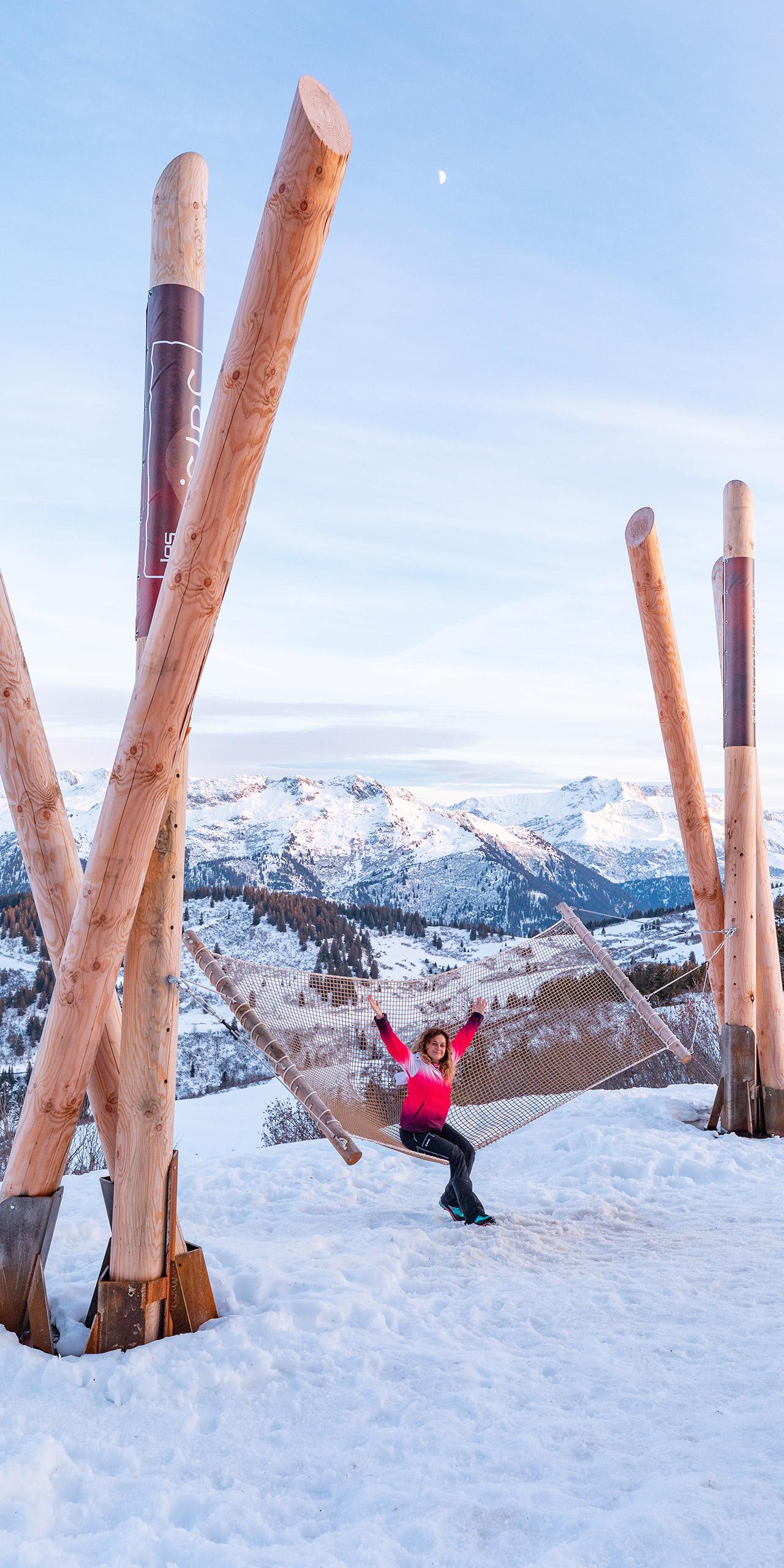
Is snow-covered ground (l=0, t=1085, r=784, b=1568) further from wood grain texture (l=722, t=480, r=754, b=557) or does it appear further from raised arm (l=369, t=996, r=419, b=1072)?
wood grain texture (l=722, t=480, r=754, b=557)

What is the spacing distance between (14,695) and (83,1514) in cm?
235

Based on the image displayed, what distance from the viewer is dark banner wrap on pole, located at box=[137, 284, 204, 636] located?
3.21m

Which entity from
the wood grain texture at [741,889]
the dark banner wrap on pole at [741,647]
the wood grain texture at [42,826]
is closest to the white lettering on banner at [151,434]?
the wood grain texture at [42,826]

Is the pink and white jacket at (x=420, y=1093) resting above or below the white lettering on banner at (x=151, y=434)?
below

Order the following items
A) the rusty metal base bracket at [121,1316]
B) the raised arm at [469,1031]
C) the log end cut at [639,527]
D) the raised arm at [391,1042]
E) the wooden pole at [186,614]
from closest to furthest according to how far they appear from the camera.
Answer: the wooden pole at [186,614], the rusty metal base bracket at [121,1316], the raised arm at [391,1042], the raised arm at [469,1031], the log end cut at [639,527]

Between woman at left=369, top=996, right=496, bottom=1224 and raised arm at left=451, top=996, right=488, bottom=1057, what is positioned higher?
raised arm at left=451, top=996, right=488, bottom=1057

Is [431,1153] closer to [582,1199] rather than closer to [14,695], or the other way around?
[582,1199]

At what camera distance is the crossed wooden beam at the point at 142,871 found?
2.88m

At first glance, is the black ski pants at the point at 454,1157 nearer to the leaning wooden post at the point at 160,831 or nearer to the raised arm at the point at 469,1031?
the raised arm at the point at 469,1031

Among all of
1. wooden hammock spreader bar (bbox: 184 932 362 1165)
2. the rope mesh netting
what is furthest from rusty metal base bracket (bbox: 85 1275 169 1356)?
the rope mesh netting

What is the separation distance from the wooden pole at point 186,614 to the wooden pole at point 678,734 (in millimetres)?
3504

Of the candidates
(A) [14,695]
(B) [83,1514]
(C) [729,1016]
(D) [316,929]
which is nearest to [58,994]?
(A) [14,695]

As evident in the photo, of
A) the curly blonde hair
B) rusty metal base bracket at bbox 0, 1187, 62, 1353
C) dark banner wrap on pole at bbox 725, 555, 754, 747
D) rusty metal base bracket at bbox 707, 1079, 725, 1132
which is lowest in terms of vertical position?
rusty metal base bracket at bbox 707, 1079, 725, 1132

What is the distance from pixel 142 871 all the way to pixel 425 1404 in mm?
1833
